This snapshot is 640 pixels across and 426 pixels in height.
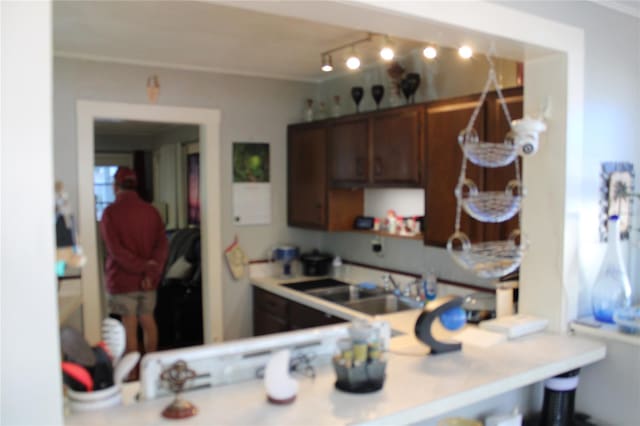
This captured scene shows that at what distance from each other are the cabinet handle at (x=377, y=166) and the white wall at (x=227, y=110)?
1.18 m

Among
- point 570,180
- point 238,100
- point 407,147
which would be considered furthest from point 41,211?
point 238,100

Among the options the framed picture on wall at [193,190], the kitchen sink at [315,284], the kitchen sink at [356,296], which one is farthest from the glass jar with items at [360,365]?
the framed picture on wall at [193,190]

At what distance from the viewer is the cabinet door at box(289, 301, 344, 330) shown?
11.2 ft

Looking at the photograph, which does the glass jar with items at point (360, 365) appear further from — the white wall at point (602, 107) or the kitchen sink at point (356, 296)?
the kitchen sink at point (356, 296)

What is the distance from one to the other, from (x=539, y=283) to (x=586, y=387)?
18.2 inches

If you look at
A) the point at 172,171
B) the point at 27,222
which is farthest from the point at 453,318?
the point at 172,171

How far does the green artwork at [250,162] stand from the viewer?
14.0ft

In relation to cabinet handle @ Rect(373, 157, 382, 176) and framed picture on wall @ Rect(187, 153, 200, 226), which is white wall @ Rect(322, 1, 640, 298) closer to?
cabinet handle @ Rect(373, 157, 382, 176)

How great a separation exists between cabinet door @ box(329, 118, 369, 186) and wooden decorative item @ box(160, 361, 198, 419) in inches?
91.3

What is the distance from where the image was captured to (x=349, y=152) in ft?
12.4

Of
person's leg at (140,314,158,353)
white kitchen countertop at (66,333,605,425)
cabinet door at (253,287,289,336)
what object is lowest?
person's leg at (140,314,158,353)

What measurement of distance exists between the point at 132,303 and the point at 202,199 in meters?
0.94

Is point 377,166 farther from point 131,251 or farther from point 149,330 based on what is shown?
point 149,330

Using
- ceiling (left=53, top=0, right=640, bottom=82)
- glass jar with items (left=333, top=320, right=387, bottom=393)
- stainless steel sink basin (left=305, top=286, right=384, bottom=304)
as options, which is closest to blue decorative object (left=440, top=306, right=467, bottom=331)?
glass jar with items (left=333, top=320, right=387, bottom=393)
